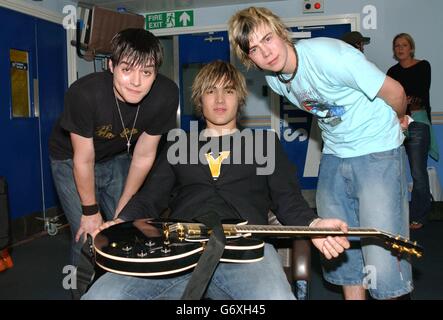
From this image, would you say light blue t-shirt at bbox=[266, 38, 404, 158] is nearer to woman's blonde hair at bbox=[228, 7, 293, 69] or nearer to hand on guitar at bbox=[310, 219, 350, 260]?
woman's blonde hair at bbox=[228, 7, 293, 69]

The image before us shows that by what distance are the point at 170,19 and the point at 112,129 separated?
4.01 meters

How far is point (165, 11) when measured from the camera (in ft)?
18.6

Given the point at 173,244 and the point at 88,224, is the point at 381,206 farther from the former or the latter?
the point at 88,224

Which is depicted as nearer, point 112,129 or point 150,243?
point 150,243

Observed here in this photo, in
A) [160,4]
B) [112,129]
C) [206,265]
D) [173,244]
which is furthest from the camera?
[160,4]

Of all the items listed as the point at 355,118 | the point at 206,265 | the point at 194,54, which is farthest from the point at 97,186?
the point at 194,54

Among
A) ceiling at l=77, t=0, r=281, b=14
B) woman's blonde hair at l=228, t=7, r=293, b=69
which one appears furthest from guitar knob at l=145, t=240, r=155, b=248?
ceiling at l=77, t=0, r=281, b=14

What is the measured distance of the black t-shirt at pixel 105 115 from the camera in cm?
185

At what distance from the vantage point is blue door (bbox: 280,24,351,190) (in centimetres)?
540

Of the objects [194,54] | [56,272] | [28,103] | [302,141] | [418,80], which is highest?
[194,54]

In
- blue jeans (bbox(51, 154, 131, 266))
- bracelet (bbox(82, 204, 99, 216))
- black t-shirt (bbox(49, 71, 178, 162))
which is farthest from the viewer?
blue jeans (bbox(51, 154, 131, 266))

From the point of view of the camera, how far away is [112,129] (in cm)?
203

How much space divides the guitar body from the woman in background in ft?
10.8

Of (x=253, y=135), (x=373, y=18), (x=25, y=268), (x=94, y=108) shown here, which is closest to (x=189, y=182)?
(x=253, y=135)
